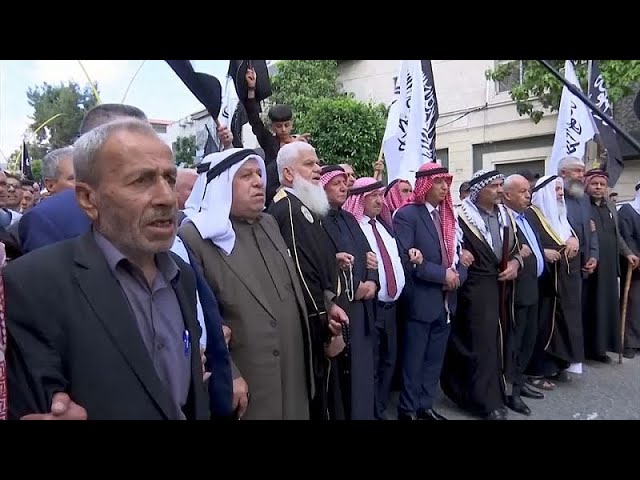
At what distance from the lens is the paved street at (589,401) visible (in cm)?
464

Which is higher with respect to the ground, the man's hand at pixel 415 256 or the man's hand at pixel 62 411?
the man's hand at pixel 415 256

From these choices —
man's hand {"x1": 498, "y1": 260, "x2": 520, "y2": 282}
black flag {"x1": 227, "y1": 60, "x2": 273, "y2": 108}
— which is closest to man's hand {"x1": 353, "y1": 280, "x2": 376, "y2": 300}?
man's hand {"x1": 498, "y1": 260, "x2": 520, "y2": 282}

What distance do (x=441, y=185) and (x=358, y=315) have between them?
1448 millimetres

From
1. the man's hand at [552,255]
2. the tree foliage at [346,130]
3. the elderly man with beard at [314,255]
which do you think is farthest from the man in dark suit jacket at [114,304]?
the tree foliage at [346,130]

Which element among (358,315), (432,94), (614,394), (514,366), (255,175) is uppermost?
(432,94)

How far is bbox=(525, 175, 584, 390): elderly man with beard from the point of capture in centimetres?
529

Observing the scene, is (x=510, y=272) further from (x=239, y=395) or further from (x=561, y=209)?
(x=239, y=395)

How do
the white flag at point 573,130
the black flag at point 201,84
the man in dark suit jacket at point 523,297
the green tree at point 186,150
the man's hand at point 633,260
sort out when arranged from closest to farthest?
1. the black flag at point 201,84
2. the man in dark suit jacket at point 523,297
3. the man's hand at point 633,260
4. the white flag at point 573,130
5. the green tree at point 186,150

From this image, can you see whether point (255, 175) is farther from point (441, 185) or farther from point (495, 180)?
point (495, 180)

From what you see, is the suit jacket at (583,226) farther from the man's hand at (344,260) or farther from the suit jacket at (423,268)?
the man's hand at (344,260)

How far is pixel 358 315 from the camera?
398cm

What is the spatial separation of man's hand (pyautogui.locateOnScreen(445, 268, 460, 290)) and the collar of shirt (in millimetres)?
2942

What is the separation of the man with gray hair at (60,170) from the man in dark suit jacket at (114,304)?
115 cm

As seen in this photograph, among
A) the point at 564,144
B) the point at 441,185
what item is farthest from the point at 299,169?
the point at 564,144
